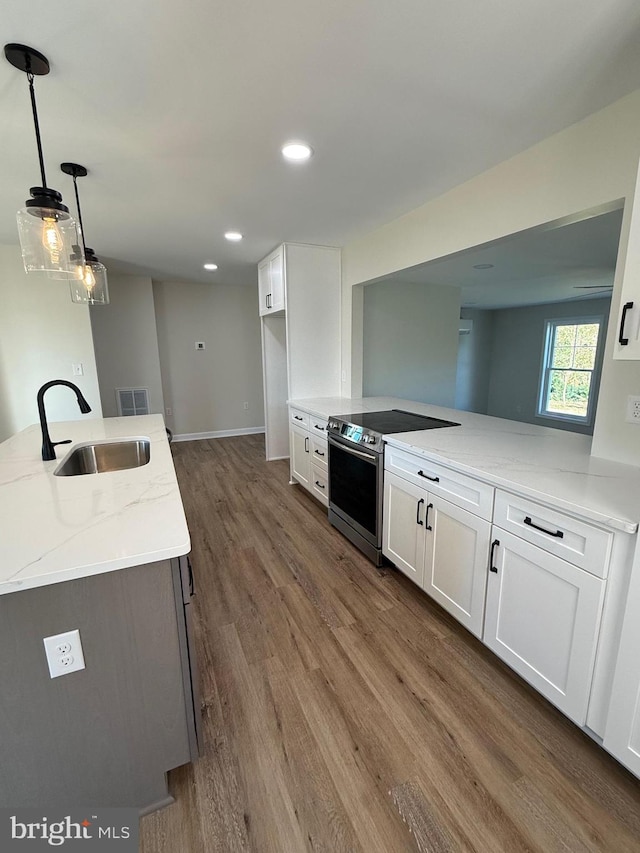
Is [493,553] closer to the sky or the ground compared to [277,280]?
closer to the ground

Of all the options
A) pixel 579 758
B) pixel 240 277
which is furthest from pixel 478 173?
pixel 240 277

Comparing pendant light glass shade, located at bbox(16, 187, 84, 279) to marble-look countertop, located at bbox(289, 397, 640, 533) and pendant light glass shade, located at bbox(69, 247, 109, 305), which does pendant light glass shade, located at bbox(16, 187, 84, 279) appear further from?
marble-look countertop, located at bbox(289, 397, 640, 533)

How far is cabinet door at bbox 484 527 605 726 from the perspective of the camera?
50.4 inches

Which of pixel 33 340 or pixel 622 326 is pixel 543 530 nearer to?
pixel 622 326

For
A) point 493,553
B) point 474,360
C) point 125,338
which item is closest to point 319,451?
point 493,553

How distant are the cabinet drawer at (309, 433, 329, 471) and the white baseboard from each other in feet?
10.3

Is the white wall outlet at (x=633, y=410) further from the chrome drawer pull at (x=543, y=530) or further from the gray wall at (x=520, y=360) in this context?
the gray wall at (x=520, y=360)

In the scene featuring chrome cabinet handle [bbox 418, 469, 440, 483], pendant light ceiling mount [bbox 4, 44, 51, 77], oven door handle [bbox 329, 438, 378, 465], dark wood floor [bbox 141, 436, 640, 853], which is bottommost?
dark wood floor [bbox 141, 436, 640, 853]

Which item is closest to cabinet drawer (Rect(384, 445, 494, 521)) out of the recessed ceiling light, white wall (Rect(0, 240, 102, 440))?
the recessed ceiling light

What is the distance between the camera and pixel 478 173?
7.21ft

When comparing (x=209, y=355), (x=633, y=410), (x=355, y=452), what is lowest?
(x=355, y=452)

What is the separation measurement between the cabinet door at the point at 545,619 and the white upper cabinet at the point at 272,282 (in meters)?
3.14

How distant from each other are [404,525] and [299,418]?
179 cm

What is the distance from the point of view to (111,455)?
2.31 m
